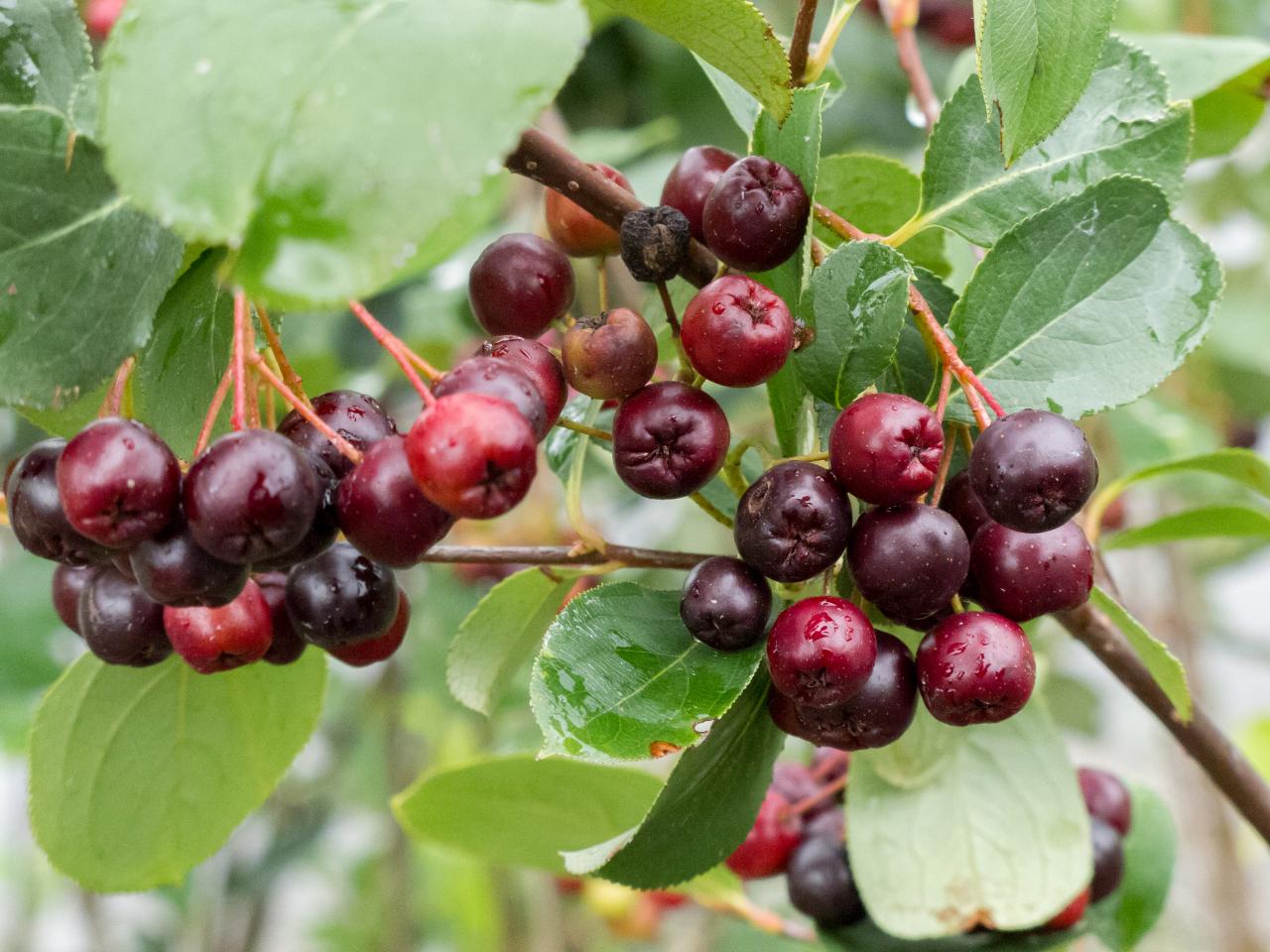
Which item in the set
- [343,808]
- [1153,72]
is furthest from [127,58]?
[343,808]

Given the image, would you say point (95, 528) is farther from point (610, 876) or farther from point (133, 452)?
point (610, 876)

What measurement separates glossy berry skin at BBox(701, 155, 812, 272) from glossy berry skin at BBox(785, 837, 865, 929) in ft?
2.11

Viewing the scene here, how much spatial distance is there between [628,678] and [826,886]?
513 mm

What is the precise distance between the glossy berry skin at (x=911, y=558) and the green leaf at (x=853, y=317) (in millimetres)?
93

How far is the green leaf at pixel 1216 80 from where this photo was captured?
1206 millimetres

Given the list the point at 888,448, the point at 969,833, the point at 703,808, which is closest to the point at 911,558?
the point at 888,448

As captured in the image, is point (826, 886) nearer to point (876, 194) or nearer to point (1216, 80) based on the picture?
point (876, 194)

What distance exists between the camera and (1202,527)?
1.22 meters

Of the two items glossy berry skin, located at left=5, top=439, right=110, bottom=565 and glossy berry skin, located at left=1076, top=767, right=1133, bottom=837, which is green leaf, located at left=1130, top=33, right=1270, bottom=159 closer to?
glossy berry skin, located at left=1076, top=767, right=1133, bottom=837

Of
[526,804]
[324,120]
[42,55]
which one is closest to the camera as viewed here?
[324,120]

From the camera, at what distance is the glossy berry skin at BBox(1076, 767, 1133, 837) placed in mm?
1248

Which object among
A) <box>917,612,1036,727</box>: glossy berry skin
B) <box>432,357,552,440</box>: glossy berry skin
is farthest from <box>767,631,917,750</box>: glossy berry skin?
<box>432,357,552,440</box>: glossy berry skin

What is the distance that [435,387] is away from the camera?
0.64 m

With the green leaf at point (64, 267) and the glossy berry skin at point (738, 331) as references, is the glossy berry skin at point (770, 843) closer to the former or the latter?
the glossy berry skin at point (738, 331)
